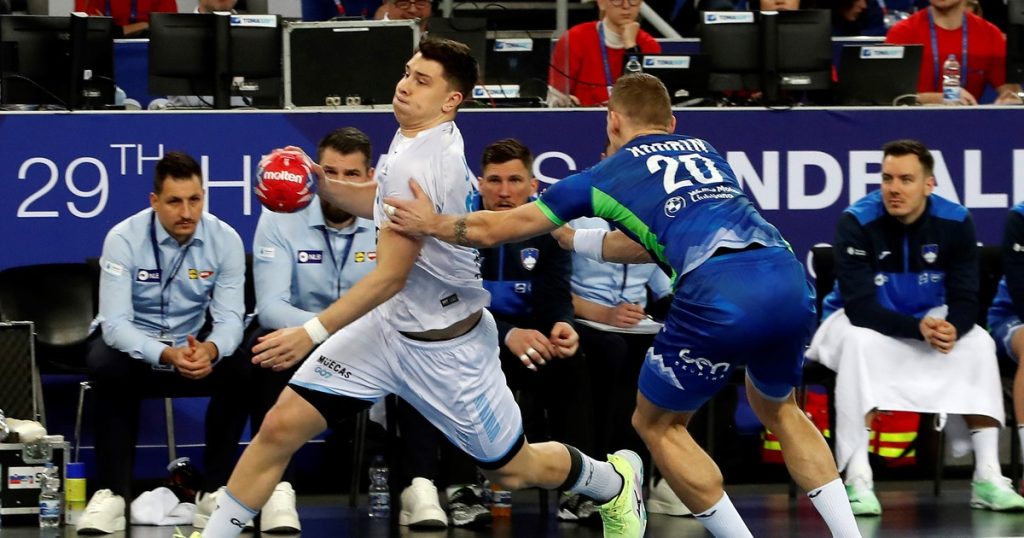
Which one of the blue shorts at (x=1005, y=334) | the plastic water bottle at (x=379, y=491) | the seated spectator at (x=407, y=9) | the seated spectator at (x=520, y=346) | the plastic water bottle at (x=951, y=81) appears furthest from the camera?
the seated spectator at (x=407, y=9)

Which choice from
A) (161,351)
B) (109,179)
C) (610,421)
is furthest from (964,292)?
(109,179)

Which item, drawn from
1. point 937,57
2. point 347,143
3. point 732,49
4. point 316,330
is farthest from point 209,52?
point 937,57

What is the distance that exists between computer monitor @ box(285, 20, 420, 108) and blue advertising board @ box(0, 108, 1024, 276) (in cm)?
19

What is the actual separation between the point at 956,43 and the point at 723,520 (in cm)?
528

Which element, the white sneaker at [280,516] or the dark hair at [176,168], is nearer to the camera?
the white sneaker at [280,516]

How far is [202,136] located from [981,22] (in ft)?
16.2

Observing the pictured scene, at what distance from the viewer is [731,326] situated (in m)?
5.75

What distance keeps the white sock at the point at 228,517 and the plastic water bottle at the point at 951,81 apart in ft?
17.7

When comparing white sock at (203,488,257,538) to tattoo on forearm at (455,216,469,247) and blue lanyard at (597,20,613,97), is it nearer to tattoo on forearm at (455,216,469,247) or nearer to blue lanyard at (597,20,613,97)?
tattoo on forearm at (455,216,469,247)

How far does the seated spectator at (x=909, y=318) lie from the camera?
27.5 feet

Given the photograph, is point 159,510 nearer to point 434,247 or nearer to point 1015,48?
point 434,247

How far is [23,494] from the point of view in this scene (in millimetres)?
7969

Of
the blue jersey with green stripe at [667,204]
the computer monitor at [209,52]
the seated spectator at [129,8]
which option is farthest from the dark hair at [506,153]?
the seated spectator at [129,8]

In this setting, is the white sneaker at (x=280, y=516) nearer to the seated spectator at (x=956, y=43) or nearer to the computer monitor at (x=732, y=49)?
the computer monitor at (x=732, y=49)
